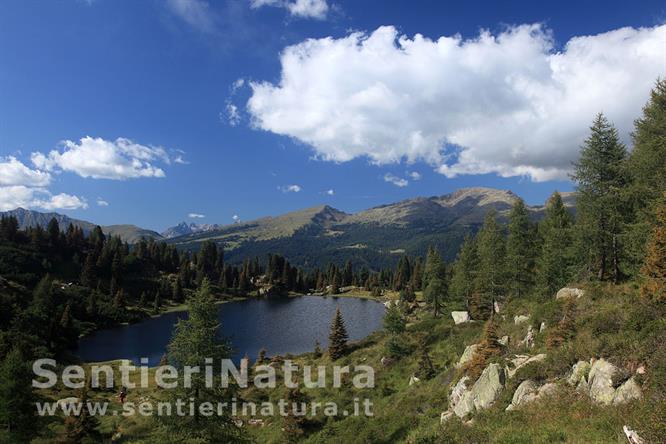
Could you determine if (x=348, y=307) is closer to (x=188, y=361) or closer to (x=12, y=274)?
(x=12, y=274)

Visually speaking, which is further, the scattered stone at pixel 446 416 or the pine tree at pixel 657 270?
the scattered stone at pixel 446 416

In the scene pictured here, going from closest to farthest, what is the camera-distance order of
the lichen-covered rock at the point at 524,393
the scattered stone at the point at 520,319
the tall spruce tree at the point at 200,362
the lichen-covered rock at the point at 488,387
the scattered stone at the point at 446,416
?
the lichen-covered rock at the point at 524,393
the lichen-covered rock at the point at 488,387
the tall spruce tree at the point at 200,362
the scattered stone at the point at 446,416
the scattered stone at the point at 520,319

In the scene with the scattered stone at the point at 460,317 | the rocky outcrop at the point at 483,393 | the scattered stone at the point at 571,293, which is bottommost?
the scattered stone at the point at 460,317

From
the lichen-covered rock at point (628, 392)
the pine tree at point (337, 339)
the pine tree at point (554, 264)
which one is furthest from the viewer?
the pine tree at point (337, 339)

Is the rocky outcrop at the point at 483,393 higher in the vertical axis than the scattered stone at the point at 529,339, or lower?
lower

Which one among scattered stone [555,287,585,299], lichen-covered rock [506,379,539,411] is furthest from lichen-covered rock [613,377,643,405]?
scattered stone [555,287,585,299]

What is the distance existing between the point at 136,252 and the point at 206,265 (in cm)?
3584

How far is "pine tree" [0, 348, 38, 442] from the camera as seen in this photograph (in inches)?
1029

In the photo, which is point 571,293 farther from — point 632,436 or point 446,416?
point 632,436

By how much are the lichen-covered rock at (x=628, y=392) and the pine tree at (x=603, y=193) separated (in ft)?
65.2

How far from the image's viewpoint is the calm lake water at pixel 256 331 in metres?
83.4

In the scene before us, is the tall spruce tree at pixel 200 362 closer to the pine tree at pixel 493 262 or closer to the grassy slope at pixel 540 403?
the grassy slope at pixel 540 403

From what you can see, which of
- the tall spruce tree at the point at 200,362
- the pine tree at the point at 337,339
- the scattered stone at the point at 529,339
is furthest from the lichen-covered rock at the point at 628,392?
the pine tree at the point at 337,339

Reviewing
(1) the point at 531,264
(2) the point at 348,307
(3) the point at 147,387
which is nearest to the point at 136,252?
(2) the point at 348,307
